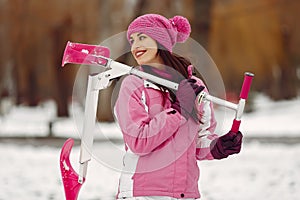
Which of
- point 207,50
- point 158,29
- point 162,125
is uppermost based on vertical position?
point 158,29

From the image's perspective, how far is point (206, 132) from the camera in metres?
A: 3.42

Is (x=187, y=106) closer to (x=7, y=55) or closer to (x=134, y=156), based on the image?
(x=134, y=156)

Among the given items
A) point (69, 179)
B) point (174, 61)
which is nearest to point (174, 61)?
point (174, 61)

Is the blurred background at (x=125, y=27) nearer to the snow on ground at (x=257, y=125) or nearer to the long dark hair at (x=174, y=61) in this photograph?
the snow on ground at (x=257, y=125)

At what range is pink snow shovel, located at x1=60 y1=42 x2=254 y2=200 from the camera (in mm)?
3166

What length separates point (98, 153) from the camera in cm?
337

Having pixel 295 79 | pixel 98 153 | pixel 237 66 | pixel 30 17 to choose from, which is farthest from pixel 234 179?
pixel 295 79

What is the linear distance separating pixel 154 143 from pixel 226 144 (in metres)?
0.42

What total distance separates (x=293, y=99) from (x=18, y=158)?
22.4m

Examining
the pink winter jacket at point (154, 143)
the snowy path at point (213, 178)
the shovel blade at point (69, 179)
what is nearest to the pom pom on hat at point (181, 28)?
the pink winter jacket at point (154, 143)

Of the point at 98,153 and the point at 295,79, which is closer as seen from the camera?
the point at 98,153

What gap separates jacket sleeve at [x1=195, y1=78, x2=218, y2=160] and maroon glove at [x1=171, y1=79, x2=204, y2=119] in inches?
8.6

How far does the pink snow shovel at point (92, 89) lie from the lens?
10.4 ft

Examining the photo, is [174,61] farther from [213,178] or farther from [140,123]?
[213,178]
